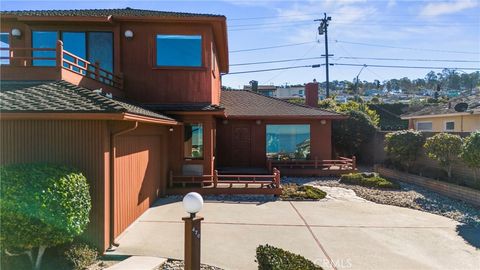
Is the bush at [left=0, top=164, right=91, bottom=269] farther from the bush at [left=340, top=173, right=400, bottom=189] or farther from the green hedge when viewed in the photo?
the bush at [left=340, top=173, right=400, bottom=189]

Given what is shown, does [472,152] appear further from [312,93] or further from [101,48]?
[101,48]

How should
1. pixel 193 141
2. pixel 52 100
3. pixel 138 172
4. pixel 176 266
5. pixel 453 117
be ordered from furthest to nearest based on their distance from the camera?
pixel 453 117 → pixel 193 141 → pixel 138 172 → pixel 52 100 → pixel 176 266

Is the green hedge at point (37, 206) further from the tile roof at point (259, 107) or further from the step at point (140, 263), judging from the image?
the tile roof at point (259, 107)

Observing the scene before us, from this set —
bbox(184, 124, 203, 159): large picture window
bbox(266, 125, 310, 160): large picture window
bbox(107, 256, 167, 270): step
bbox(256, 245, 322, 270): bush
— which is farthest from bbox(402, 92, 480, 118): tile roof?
bbox(107, 256, 167, 270): step

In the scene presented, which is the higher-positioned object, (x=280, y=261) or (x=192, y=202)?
(x=192, y=202)

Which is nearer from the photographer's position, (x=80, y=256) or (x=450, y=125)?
(x=80, y=256)

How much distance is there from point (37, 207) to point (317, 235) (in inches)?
224

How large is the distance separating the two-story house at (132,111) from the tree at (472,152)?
5776mm

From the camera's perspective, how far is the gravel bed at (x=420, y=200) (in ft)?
31.8

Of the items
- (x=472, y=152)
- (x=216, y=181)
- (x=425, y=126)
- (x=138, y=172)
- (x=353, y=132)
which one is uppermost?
(x=425, y=126)

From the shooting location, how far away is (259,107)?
1795 cm

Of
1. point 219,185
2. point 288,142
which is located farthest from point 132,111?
point 288,142

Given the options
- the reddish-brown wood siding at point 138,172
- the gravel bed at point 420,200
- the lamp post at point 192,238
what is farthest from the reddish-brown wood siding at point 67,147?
the gravel bed at point 420,200

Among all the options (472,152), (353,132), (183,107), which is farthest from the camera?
(353,132)
